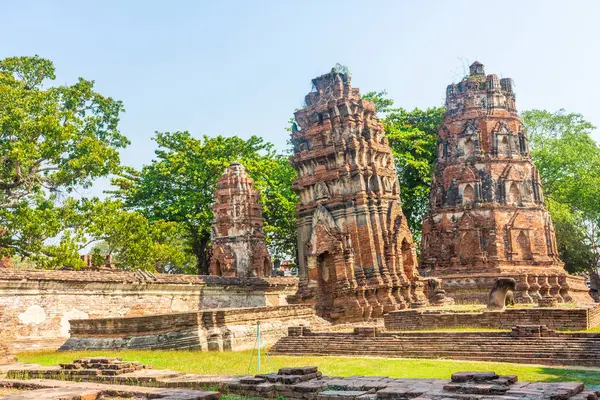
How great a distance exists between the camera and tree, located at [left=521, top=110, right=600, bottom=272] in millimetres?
41625

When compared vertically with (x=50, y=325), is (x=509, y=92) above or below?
above

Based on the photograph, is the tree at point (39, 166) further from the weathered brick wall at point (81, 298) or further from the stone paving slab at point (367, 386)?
the stone paving slab at point (367, 386)

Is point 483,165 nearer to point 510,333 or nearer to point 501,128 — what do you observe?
point 501,128

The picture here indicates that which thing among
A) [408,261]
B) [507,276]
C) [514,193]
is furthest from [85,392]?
[514,193]

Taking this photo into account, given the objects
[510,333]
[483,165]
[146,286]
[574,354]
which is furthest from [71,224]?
[483,165]

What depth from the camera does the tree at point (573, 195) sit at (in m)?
41.6

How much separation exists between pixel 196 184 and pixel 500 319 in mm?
21819

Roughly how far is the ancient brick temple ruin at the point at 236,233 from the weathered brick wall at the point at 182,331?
1129cm

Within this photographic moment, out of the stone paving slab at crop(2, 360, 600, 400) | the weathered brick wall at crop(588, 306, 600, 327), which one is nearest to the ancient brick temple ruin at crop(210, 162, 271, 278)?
the weathered brick wall at crop(588, 306, 600, 327)

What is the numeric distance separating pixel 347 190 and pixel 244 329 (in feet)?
28.1

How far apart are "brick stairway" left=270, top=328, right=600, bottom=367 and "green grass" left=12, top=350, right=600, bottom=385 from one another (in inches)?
34.1

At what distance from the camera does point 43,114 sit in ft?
77.3

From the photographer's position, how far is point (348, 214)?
24391 mm

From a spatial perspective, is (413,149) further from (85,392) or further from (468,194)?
(85,392)
